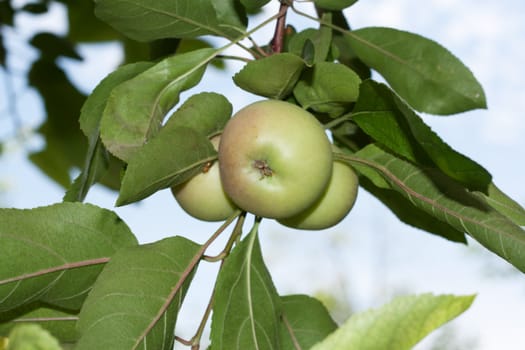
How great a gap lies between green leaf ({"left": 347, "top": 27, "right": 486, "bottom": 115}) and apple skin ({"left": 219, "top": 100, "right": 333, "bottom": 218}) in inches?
10.1

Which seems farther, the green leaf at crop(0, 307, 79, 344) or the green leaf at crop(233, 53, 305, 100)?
the green leaf at crop(0, 307, 79, 344)

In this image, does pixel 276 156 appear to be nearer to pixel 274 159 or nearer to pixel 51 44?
pixel 274 159

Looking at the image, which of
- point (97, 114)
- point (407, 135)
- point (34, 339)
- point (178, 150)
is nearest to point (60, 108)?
point (97, 114)

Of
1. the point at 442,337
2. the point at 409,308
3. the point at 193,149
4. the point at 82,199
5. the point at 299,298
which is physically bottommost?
the point at 442,337

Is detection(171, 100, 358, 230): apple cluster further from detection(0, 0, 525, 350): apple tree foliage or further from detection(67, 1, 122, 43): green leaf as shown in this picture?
detection(67, 1, 122, 43): green leaf

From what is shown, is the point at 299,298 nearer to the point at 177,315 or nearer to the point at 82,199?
the point at 177,315

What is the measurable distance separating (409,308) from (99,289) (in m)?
0.62

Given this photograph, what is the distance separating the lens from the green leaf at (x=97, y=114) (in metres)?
1.13

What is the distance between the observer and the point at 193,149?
101 cm

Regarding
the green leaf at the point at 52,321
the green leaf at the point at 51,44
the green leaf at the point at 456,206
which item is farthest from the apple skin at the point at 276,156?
the green leaf at the point at 51,44

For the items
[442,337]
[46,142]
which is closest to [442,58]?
[46,142]

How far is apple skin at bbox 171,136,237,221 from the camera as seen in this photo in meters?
1.11

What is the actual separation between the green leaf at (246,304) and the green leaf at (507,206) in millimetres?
364

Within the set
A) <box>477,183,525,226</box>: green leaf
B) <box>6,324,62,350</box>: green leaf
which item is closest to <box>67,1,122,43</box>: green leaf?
<box>477,183,525,226</box>: green leaf
